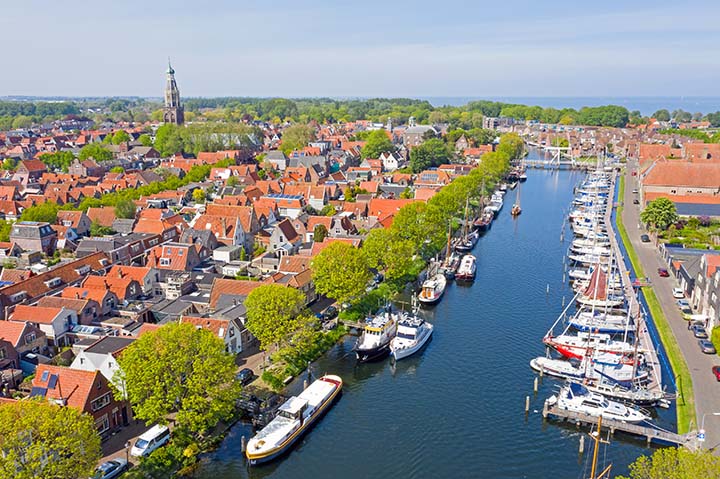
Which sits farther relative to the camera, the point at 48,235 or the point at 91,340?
the point at 48,235

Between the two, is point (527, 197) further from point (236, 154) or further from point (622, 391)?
point (622, 391)

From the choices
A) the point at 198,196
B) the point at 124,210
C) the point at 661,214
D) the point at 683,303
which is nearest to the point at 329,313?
the point at 683,303

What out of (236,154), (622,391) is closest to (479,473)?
(622,391)

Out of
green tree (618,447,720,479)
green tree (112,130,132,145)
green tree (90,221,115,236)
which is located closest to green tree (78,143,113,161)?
green tree (112,130,132,145)

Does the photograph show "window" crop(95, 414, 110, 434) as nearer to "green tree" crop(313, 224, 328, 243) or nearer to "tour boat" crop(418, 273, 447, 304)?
"tour boat" crop(418, 273, 447, 304)

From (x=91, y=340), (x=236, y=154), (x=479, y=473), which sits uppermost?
(x=236, y=154)

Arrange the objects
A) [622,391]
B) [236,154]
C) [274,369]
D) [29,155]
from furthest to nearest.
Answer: [29,155], [236,154], [274,369], [622,391]
